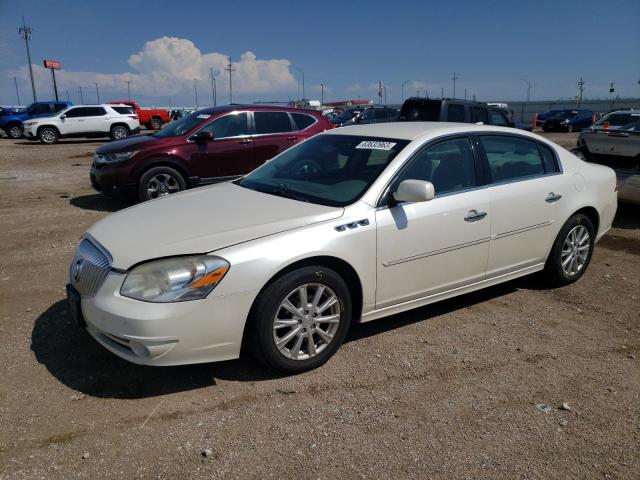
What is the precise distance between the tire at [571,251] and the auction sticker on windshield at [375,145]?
75.2 inches

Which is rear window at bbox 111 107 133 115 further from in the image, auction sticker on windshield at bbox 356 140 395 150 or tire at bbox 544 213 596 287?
tire at bbox 544 213 596 287

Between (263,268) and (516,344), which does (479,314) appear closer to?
(516,344)

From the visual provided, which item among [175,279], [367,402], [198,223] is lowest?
[367,402]

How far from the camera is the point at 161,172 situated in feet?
27.6

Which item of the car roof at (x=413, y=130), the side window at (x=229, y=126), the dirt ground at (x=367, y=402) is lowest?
the dirt ground at (x=367, y=402)

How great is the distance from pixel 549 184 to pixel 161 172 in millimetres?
5939

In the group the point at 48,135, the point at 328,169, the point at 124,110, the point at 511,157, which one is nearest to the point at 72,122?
the point at 48,135

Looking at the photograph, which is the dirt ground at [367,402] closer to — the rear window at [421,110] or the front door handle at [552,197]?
the front door handle at [552,197]

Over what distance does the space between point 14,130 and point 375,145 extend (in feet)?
93.4

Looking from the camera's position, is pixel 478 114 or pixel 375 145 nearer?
pixel 375 145

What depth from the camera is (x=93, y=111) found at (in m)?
23.7

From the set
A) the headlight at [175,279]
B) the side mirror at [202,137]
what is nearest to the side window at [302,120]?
the side mirror at [202,137]

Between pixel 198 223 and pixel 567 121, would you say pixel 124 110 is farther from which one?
pixel 567 121

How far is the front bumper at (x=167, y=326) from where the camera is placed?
2961 millimetres
